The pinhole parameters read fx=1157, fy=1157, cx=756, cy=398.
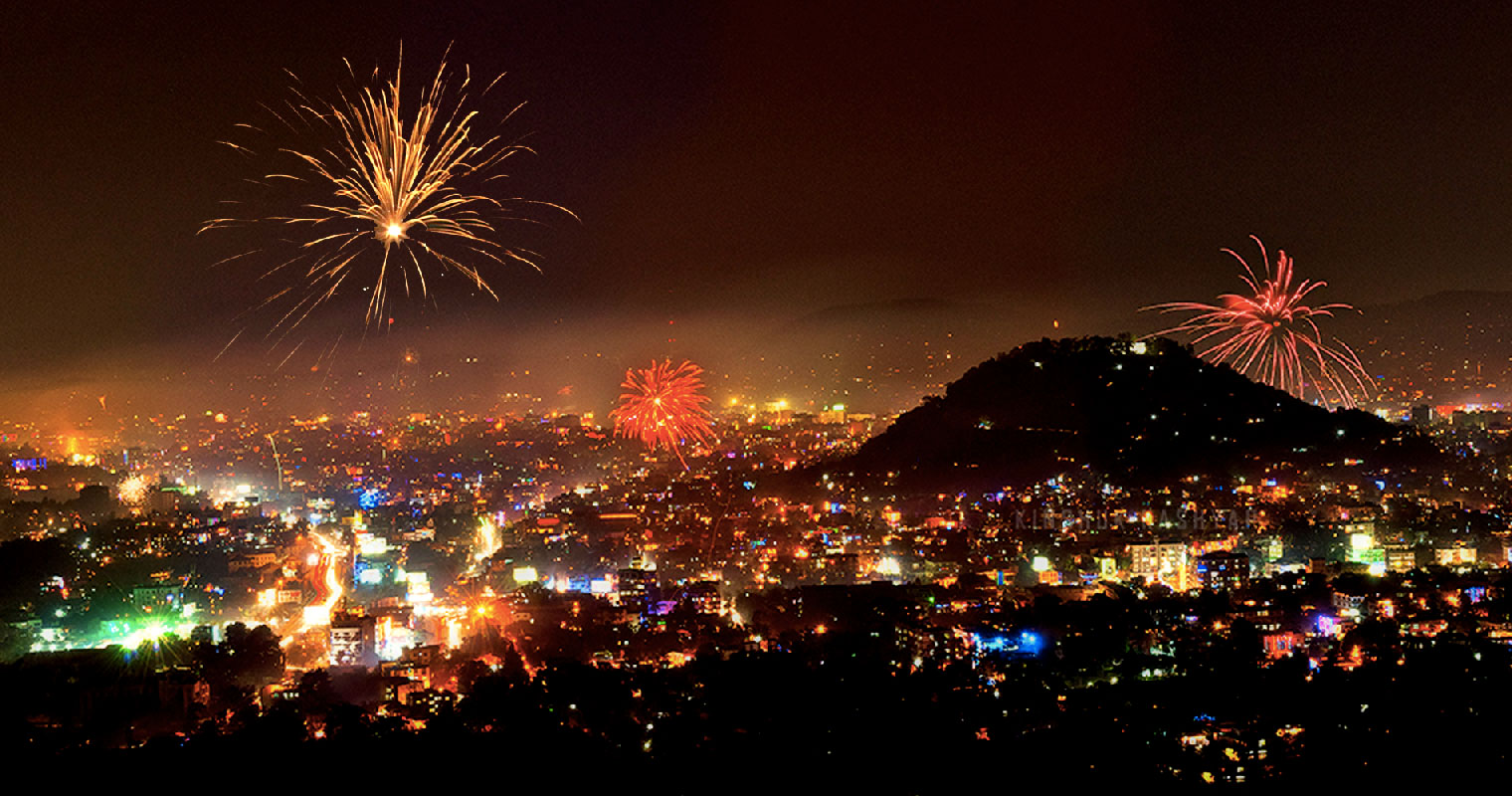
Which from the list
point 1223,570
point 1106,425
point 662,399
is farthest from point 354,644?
point 1106,425

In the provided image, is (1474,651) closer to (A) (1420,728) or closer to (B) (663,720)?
(A) (1420,728)

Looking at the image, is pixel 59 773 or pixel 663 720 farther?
pixel 663 720

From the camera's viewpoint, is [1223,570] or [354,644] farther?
[1223,570]

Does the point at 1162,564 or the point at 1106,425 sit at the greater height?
the point at 1106,425

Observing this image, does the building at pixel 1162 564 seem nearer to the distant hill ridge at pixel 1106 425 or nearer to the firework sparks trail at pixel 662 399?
the distant hill ridge at pixel 1106 425

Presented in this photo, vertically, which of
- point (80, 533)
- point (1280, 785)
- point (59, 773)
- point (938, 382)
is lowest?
point (1280, 785)

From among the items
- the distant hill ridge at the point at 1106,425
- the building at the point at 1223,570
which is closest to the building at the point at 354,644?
the building at the point at 1223,570

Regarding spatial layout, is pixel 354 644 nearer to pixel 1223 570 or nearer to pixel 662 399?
pixel 662 399

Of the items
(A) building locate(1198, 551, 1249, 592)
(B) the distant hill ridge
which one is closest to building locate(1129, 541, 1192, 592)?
(A) building locate(1198, 551, 1249, 592)

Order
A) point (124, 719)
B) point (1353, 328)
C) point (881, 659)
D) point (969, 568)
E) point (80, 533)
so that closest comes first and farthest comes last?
point (124, 719) → point (881, 659) → point (969, 568) → point (80, 533) → point (1353, 328)

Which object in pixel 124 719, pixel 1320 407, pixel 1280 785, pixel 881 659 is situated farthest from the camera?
pixel 1320 407

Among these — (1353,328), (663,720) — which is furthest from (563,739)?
(1353,328)
